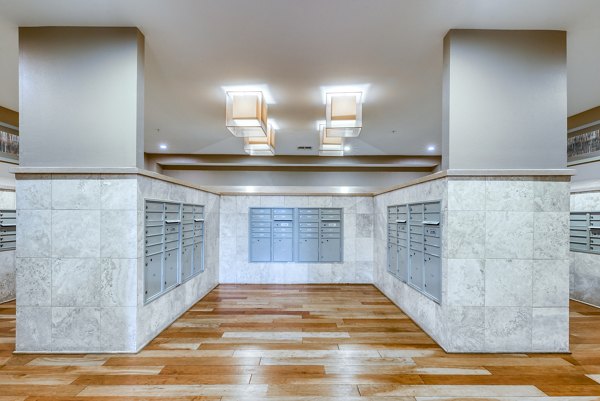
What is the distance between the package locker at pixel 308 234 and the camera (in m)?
5.20

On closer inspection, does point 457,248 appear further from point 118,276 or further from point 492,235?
point 118,276

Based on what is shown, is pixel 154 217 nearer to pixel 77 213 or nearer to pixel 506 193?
pixel 77 213

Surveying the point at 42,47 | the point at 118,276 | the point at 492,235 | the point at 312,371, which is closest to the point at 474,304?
the point at 492,235

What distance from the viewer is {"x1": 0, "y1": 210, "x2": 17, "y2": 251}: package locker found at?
403cm

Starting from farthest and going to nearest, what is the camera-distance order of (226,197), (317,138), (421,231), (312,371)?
→ (317,138)
(226,197)
(421,231)
(312,371)

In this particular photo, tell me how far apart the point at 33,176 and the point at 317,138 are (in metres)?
4.74

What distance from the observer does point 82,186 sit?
2633mm

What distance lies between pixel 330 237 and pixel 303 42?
3143 millimetres

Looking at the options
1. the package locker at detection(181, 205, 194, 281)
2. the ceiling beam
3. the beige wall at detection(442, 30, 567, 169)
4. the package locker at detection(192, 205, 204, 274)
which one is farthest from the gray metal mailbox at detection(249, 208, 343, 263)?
the ceiling beam

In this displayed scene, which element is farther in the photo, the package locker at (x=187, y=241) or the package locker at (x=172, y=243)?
the package locker at (x=187, y=241)

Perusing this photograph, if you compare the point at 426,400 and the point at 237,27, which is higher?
the point at 237,27

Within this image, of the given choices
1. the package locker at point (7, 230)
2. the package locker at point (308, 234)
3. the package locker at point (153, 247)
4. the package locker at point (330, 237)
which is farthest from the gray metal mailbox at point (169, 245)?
the package locker at point (7, 230)

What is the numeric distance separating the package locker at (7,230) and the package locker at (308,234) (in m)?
3.91

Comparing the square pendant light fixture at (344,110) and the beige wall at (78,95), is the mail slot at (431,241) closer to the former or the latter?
the square pendant light fixture at (344,110)
